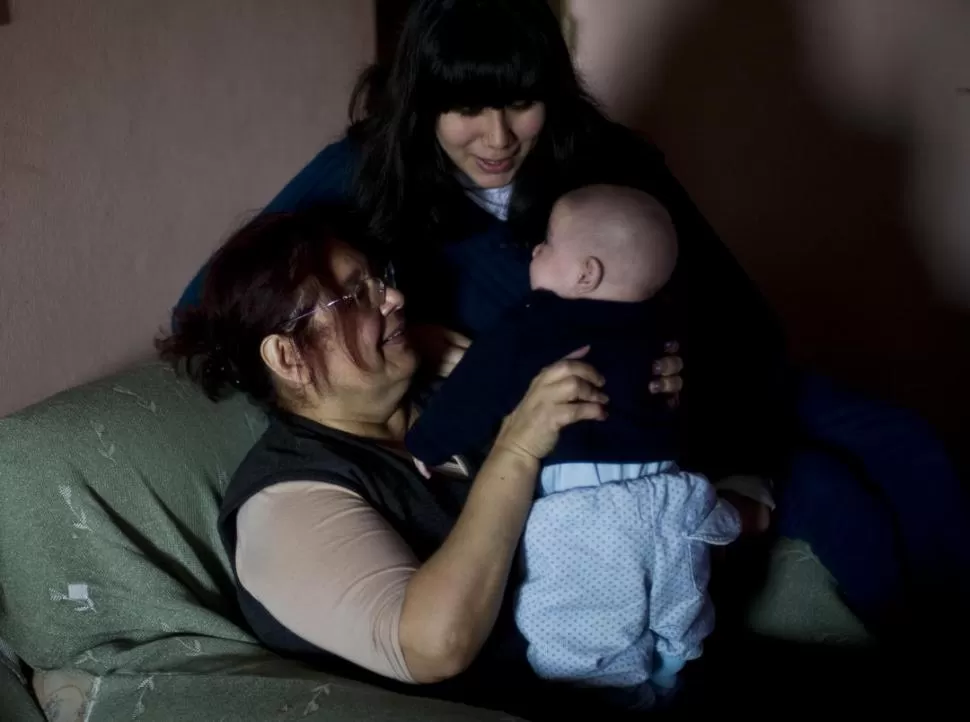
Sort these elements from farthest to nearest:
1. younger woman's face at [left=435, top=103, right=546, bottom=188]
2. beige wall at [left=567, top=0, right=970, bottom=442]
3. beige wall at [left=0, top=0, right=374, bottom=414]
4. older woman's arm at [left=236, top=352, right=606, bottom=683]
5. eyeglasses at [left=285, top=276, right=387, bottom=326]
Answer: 1. beige wall at [left=567, top=0, right=970, bottom=442]
2. beige wall at [left=0, top=0, right=374, bottom=414]
3. younger woman's face at [left=435, top=103, right=546, bottom=188]
4. eyeglasses at [left=285, top=276, right=387, bottom=326]
5. older woman's arm at [left=236, top=352, right=606, bottom=683]

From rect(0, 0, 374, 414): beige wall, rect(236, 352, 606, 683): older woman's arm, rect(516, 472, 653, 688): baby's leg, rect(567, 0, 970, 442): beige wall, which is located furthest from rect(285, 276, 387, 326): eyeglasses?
rect(567, 0, 970, 442): beige wall

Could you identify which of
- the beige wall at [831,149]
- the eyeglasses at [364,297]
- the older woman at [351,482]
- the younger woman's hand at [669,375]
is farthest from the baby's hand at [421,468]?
the beige wall at [831,149]

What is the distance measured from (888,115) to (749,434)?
1.38 m

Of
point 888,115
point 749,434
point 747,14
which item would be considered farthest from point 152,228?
point 888,115

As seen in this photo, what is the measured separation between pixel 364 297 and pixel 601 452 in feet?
1.34

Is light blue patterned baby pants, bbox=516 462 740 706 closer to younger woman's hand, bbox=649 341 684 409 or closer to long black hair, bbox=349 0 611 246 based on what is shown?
younger woman's hand, bbox=649 341 684 409

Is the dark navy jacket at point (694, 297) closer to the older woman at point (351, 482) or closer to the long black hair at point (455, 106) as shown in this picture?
the long black hair at point (455, 106)

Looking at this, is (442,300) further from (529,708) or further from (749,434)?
(529,708)

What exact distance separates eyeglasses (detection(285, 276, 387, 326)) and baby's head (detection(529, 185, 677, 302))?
0.26 metres

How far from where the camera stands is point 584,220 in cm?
116

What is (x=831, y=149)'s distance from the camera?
263cm

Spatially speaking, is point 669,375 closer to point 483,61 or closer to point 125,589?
point 483,61

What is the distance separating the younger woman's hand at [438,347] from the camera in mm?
1543

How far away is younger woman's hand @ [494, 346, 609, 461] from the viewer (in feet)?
3.62
